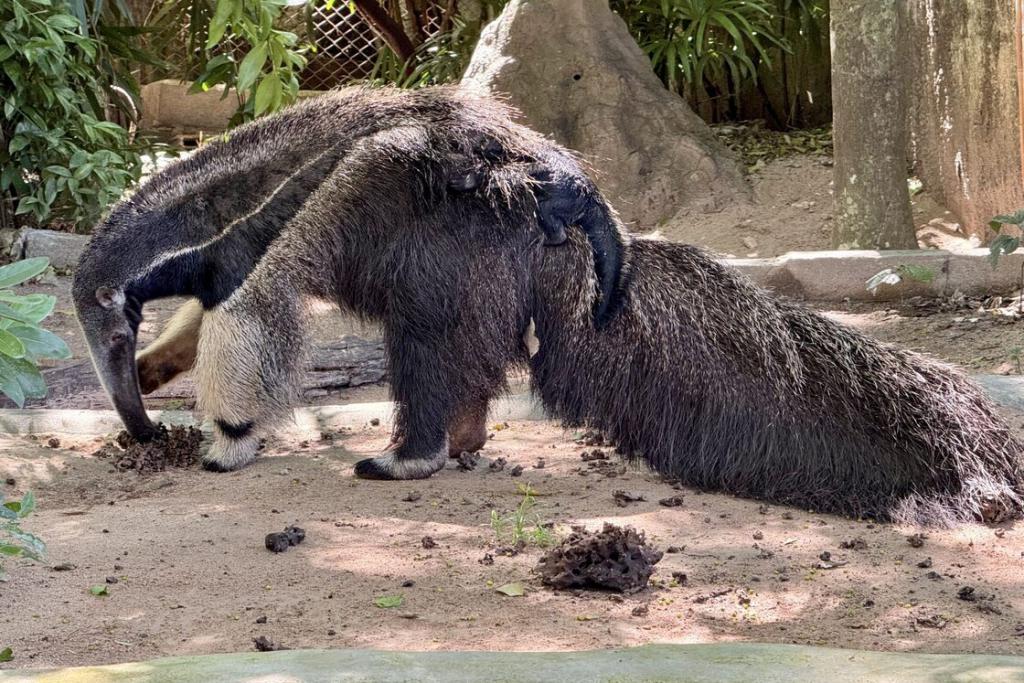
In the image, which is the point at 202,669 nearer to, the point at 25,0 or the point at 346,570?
the point at 346,570

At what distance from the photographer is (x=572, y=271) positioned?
5.21 metres

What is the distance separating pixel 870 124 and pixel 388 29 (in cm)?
731

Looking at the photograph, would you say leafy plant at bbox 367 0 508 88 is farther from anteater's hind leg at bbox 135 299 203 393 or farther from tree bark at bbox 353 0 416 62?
anteater's hind leg at bbox 135 299 203 393

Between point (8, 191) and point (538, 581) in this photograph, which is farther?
point (8, 191)

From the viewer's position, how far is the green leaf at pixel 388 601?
3.98 m

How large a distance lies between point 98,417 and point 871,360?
13.0 feet

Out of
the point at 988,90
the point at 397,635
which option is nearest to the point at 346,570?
the point at 397,635

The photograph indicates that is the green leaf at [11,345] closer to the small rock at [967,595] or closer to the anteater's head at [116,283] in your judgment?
the anteater's head at [116,283]

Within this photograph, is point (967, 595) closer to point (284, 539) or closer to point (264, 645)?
point (264, 645)

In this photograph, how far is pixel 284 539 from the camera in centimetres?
455

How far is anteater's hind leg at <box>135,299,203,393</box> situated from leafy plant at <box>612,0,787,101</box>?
736cm

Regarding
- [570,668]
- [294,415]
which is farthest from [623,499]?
[570,668]

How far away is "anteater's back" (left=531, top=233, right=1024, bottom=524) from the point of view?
476 cm

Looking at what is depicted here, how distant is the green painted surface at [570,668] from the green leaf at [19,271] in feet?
3.30
